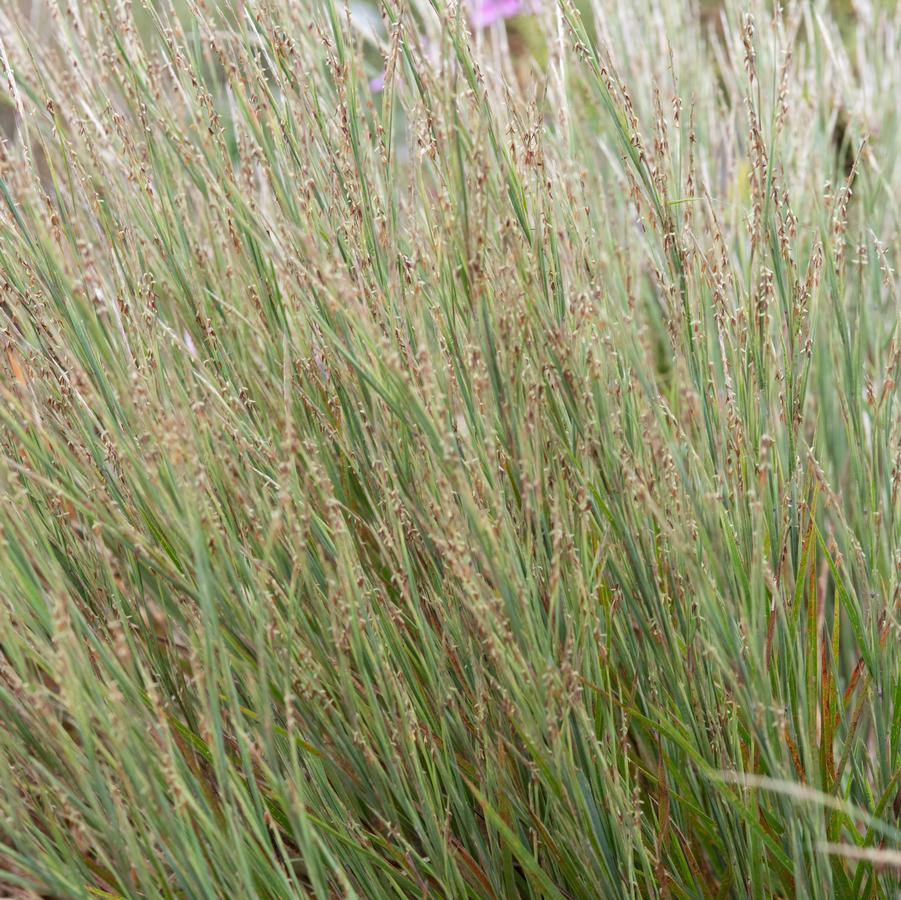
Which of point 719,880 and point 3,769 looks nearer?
point 3,769

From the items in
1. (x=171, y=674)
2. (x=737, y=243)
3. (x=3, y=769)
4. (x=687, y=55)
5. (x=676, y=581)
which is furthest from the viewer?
(x=687, y=55)

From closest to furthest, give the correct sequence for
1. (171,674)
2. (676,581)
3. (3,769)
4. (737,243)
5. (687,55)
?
(3,769)
(676,581)
(171,674)
(737,243)
(687,55)

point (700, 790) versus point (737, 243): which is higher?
point (737, 243)

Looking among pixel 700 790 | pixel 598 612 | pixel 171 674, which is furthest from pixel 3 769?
pixel 700 790

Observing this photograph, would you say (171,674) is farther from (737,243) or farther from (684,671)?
(737,243)

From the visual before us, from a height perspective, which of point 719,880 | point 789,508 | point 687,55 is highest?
point 687,55

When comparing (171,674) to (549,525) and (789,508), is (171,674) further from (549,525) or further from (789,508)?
(789,508)

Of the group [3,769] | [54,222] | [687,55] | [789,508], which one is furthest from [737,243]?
[3,769]
